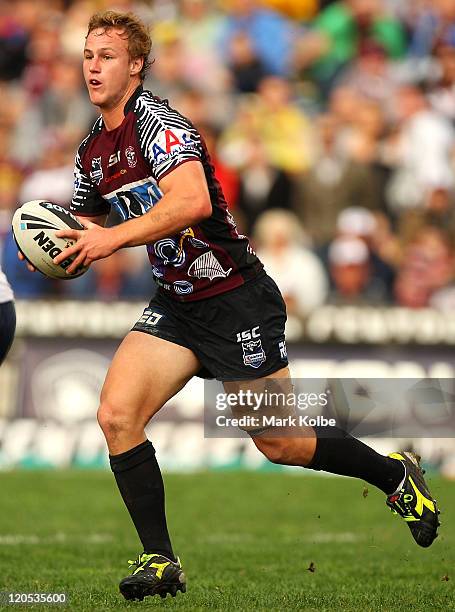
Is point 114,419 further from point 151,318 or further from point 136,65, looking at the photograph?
point 136,65

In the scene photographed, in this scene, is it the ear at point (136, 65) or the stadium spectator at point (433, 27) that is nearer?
the ear at point (136, 65)

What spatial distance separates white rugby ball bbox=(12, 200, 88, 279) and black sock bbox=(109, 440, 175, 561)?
886 mm

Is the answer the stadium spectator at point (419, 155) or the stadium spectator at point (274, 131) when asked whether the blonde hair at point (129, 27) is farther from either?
the stadium spectator at point (274, 131)

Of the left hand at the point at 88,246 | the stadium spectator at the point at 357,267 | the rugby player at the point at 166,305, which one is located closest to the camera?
the left hand at the point at 88,246

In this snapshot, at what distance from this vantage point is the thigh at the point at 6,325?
5.68 meters

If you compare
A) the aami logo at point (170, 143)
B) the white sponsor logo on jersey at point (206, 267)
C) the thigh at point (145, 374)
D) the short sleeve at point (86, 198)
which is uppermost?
the aami logo at point (170, 143)

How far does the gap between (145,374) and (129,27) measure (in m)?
1.57

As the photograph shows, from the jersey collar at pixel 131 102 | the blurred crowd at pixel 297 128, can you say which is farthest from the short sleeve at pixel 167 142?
the blurred crowd at pixel 297 128

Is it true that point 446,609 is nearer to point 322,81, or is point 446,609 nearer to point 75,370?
point 75,370

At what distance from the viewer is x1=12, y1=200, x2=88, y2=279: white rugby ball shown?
17.0 ft

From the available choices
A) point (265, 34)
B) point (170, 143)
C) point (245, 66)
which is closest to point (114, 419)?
point (170, 143)

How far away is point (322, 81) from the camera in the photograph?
50.2ft

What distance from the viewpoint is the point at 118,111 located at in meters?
5.45

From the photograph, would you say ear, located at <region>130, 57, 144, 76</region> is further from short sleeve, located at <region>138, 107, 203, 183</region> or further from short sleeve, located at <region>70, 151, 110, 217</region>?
short sleeve, located at <region>70, 151, 110, 217</region>
